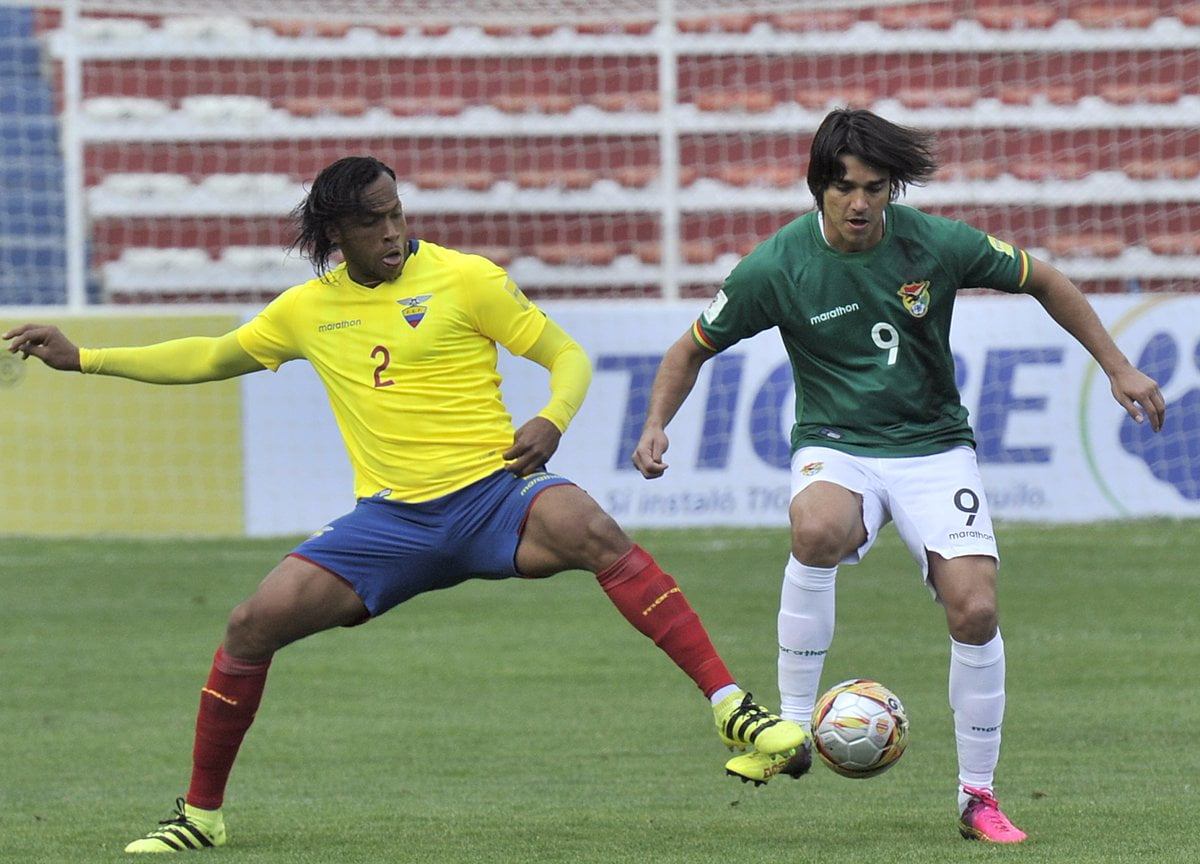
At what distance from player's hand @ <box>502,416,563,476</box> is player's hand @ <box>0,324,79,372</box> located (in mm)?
1493

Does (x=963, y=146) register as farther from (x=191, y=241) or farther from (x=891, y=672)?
(x=891, y=672)

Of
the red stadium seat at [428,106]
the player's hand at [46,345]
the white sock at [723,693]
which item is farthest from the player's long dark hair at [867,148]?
the red stadium seat at [428,106]

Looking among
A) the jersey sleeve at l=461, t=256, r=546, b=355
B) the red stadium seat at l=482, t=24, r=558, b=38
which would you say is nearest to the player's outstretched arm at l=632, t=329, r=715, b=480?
the jersey sleeve at l=461, t=256, r=546, b=355

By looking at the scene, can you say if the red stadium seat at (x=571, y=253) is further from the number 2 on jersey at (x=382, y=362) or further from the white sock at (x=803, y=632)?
the white sock at (x=803, y=632)

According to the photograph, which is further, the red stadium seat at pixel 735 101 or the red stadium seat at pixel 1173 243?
the red stadium seat at pixel 735 101

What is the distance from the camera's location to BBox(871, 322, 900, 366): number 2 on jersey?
6.22 metres

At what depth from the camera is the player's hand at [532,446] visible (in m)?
6.34

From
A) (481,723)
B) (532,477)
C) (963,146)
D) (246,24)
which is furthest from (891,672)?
(246,24)

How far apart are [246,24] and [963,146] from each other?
6.39 metres

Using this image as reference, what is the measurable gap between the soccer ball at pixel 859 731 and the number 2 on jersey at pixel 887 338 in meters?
1.03

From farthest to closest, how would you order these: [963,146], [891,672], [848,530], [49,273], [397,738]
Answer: [963,146], [49,273], [891,672], [397,738], [848,530]

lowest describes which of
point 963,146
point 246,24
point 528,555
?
point 528,555

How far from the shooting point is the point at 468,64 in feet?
59.3

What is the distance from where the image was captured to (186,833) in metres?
6.35
